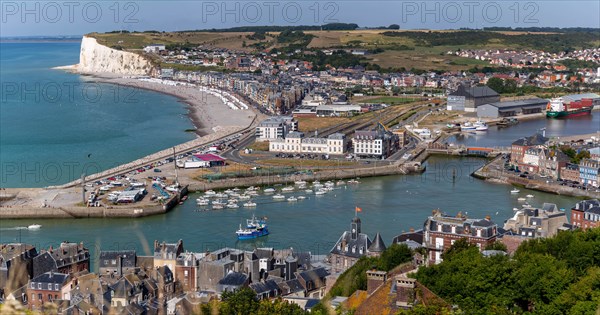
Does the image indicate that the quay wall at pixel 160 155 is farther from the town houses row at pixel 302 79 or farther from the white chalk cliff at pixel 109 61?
the white chalk cliff at pixel 109 61

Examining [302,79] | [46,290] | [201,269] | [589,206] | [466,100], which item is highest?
[302,79]

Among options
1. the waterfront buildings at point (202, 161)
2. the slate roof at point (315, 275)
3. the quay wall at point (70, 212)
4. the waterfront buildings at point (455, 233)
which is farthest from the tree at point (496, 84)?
the slate roof at point (315, 275)

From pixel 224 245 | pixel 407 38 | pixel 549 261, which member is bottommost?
pixel 224 245

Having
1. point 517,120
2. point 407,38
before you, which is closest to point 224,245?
point 517,120

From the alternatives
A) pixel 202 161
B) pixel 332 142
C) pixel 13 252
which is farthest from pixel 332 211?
pixel 332 142

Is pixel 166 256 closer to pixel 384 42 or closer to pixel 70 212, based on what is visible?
pixel 70 212

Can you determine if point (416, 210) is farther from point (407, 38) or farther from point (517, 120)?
point (407, 38)

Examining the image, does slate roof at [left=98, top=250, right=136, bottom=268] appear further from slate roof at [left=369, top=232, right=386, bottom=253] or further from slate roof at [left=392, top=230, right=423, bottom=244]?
slate roof at [left=392, top=230, right=423, bottom=244]
